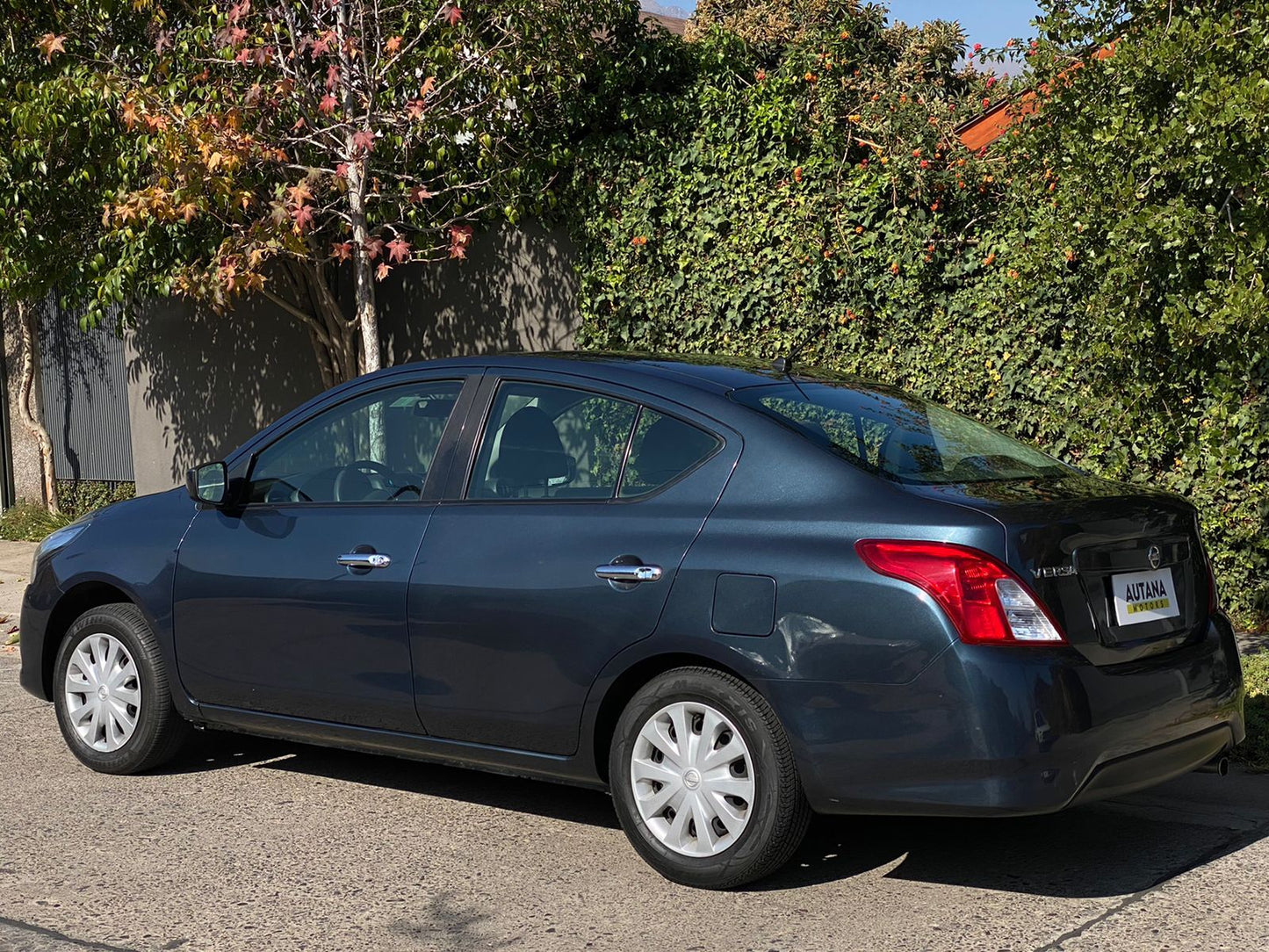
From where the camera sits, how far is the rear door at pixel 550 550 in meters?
4.61

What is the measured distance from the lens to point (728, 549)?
14.5 ft

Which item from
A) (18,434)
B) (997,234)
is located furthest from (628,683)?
(18,434)

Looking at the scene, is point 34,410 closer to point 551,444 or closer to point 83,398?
point 83,398

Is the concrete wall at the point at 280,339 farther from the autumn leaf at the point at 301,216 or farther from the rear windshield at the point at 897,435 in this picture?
the rear windshield at the point at 897,435

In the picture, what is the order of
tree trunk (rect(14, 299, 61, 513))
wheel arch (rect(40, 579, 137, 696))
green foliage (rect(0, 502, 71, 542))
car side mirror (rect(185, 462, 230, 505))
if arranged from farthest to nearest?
1. tree trunk (rect(14, 299, 61, 513))
2. green foliage (rect(0, 502, 71, 542))
3. wheel arch (rect(40, 579, 137, 696))
4. car side mirror (rect(185, 462, 230, 505))

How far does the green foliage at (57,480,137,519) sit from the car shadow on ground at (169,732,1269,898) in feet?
34.7

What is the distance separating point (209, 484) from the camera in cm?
571

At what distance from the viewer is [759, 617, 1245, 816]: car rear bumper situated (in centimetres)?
402

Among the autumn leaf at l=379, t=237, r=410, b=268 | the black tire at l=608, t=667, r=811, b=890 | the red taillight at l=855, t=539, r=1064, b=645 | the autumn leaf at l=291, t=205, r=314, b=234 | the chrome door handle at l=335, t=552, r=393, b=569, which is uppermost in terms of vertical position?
the autumn leaf at l=291, t=205, r=314, b=234

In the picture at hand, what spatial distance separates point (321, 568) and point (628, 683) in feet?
4.26

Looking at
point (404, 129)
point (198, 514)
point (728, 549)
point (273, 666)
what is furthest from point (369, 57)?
point (728, 549)

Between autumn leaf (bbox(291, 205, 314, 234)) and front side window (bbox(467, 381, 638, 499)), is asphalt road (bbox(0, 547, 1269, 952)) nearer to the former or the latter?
Result: front side window (bbox(467, 381, 638, 499))

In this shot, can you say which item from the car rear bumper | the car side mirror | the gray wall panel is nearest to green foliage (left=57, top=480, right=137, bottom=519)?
the gray wall panel

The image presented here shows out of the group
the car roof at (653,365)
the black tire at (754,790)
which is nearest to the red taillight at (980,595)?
the black tire at (754,790)
